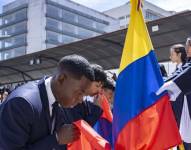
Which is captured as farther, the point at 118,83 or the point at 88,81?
the point at 118,83

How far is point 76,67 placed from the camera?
2.52 m

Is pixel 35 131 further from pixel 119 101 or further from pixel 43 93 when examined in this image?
pixel 119 101

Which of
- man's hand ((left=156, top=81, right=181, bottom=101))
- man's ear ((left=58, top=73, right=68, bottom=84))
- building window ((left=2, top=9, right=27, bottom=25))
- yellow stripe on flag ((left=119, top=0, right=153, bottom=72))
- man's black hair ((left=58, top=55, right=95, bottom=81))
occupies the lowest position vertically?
man's hand ((left=156, top=81, right=181, bottom=101))

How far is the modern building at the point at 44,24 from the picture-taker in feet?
274

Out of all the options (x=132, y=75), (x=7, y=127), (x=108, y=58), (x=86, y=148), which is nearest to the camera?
(x=7, y=127)

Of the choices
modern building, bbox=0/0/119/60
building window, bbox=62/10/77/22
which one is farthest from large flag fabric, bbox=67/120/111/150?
building window, bbox=62/10/77/22

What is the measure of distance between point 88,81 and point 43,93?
279mm

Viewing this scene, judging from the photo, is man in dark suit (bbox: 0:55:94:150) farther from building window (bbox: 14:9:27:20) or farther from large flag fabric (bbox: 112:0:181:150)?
building window (bbox: 14:9:27:20)

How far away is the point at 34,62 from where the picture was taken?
15586 mm

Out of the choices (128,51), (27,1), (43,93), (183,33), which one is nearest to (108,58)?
(183,33)

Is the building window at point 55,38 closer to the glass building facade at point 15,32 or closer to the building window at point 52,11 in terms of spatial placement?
the building window at point 52,11

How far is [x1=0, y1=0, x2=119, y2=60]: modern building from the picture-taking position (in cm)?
8350

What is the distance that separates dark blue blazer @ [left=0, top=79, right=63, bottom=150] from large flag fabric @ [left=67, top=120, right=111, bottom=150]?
32cm

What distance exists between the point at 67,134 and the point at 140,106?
969 millimetres
